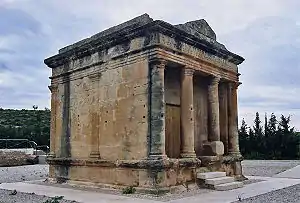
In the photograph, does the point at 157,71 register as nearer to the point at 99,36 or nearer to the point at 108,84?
the point at 108,84

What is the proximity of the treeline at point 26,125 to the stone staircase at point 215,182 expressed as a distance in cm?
2498

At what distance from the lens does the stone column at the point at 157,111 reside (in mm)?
10422

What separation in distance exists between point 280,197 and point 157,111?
13.6ft

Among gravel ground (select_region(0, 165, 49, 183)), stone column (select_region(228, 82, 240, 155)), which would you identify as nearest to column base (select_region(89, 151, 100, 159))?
gravel ground (select_region(0, 165, 49, 183))

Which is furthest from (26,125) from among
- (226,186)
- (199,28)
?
(226,186)

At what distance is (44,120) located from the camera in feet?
170

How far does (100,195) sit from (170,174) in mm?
2082

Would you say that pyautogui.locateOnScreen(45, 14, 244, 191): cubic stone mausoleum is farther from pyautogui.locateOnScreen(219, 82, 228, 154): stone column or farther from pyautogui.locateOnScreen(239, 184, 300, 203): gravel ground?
pyautogui.locateOnScreen(239, 184, 300, 203): gravel ground

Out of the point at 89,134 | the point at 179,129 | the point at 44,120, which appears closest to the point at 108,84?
the point at 89,134

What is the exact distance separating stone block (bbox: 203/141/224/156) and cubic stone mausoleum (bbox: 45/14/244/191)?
0.04 meters

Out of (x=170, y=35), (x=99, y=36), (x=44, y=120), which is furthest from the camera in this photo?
(x=44, y=120)

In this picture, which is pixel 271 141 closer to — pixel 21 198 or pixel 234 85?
pixel 234 85

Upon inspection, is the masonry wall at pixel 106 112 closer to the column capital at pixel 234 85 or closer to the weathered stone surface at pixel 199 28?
the weathered stone surface at pixel 199 28

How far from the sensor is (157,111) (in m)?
10.6
